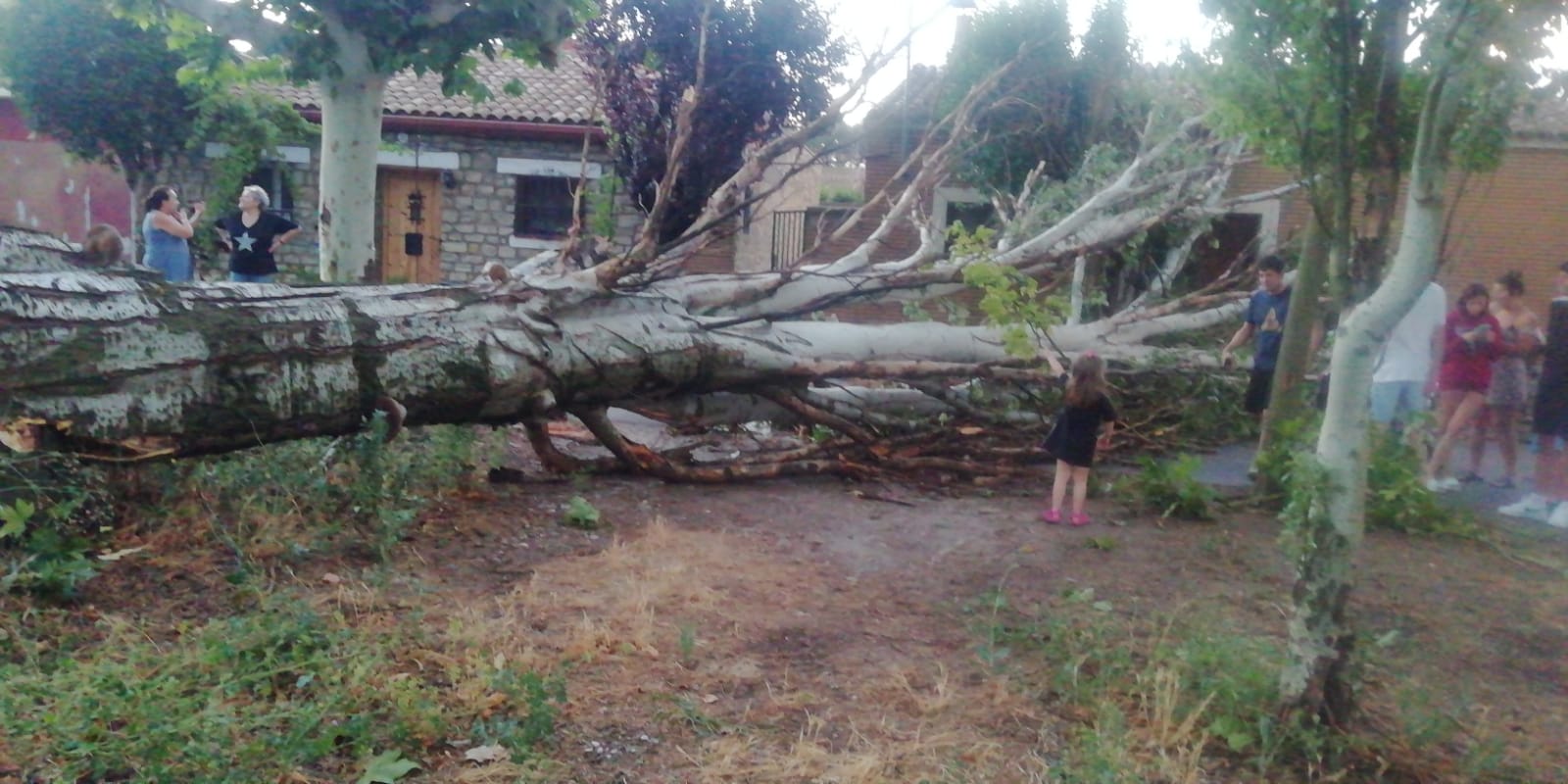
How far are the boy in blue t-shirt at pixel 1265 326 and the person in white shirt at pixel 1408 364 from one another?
595 mm

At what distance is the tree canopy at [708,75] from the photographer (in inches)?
545

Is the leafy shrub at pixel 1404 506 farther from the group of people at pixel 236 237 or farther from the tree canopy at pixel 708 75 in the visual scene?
the tree canopy at pixel 708 75

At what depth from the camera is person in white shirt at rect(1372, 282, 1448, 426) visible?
6.84 meters

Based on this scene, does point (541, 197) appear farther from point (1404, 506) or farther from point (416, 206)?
point (1404, 506)

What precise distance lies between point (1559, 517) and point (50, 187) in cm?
1825

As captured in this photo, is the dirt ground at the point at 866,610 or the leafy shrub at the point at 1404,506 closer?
the dirt ground at the point at 866,610

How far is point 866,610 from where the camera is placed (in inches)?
177

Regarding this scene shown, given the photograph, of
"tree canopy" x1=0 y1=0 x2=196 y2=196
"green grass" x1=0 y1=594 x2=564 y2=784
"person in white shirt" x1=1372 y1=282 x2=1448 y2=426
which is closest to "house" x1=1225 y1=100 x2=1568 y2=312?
"person in white shirt" x1=1372 y1=282 x2=1448 y2=426

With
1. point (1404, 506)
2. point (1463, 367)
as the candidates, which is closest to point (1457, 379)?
point (1463, 367)

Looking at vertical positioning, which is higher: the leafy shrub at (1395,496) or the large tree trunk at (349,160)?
the large tree trunk at (349,160)

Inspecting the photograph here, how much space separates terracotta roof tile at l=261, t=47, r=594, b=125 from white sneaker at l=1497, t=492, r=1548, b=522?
11.5 meters

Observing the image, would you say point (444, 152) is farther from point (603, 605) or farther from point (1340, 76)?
point (1340, 76)

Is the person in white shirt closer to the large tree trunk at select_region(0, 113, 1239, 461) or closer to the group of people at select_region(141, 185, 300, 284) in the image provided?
the large tree trunk at select_region(0, 113, 1239, 461)

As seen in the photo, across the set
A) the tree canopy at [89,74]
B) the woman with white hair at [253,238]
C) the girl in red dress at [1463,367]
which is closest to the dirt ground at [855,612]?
the girl in red dress at [1463,367]
